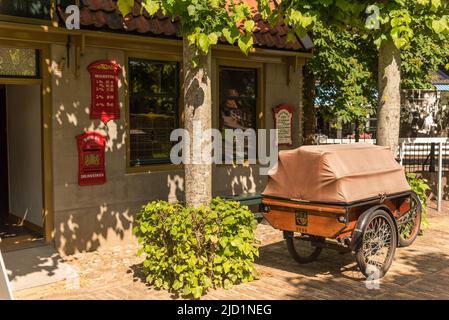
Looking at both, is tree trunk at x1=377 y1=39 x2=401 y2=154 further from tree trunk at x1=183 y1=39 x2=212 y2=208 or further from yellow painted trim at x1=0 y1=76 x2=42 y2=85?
yellow painted trim at x1=0 y1=76 x2=42 y2=85

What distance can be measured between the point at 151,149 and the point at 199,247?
371 centimetres

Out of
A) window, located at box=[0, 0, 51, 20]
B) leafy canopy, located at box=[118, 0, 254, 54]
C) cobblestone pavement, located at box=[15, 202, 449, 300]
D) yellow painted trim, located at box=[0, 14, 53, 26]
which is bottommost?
cobblestone pavement, located at box=[15, 202, 449, 300]

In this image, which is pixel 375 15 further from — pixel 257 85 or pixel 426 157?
pixel 426 157

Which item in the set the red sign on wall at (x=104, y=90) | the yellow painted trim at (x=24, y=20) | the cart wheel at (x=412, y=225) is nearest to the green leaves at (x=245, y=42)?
the red sign on wall at (x=104, y=90)

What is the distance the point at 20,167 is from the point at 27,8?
3.18 meters

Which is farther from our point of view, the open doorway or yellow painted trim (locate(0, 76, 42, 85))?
the open doorway

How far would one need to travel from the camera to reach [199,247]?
6309 mm

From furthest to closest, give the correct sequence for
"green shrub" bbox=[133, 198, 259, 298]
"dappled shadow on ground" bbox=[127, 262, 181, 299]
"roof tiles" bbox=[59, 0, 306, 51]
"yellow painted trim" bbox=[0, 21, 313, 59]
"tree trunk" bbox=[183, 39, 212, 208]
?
1. "roof tiles" bbox=[59, 0, 306, 51]
2. "yellow painted trim" bbox=[0, 21, 313, 59]
3. "tree trunk" bbox=[183, 39, 212, 208]
4. "dappled shadow on ground" bbox=[127, 262, 181, 299]
5. "green shrub" bbox=[133, 198, 259, 298]

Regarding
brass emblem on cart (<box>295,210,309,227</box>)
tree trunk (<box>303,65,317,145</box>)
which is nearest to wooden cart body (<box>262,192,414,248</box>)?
brass emblem on cart (<box>295,210,309,227</box>)

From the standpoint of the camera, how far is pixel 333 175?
6539 millimetres

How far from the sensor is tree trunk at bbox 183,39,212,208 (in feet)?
21.9

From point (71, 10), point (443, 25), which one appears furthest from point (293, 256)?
point (71, 10)

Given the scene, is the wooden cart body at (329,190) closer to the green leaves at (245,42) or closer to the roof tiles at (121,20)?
the green leaves at (245,42)

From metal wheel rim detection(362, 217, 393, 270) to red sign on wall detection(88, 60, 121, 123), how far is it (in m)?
4.66
